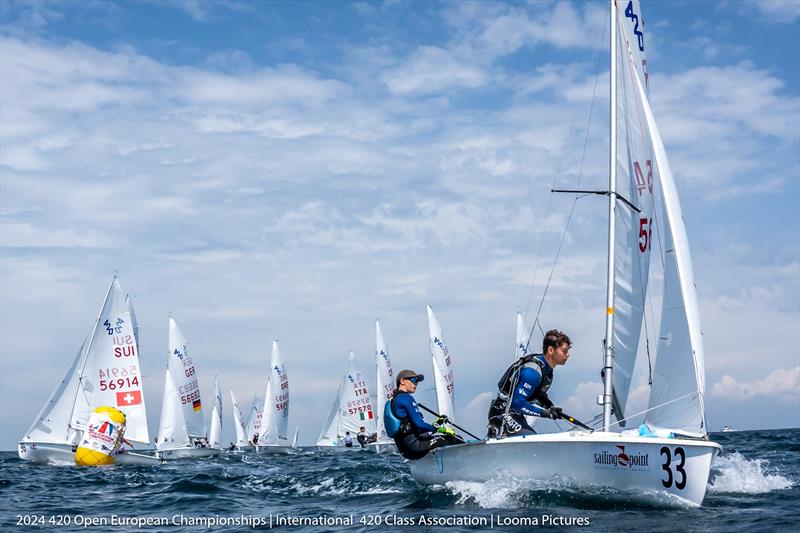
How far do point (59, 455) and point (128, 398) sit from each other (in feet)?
11.8

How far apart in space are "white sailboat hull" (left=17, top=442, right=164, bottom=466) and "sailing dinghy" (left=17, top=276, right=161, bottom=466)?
0.04 metres

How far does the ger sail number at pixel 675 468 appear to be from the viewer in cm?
874

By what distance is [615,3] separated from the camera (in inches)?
468

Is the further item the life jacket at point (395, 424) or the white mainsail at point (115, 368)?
the white mainsail at point (115, 368)

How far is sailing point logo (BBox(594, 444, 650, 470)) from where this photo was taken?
29.3ft

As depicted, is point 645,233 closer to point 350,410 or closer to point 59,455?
point 59,455

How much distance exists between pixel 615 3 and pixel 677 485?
6.95 metres

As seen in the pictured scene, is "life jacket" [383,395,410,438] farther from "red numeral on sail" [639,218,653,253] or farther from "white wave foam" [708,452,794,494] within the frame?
"white wave foam" [708,452,794,494]

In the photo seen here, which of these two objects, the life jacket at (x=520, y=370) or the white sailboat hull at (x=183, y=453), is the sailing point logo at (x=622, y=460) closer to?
the life jacket at (x=520, y=370)

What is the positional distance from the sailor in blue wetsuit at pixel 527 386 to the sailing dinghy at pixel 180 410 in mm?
24837

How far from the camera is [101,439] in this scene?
22938 mm

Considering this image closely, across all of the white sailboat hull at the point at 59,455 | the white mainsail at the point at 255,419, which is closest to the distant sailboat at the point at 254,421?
the white mainsail at the point at 255,419

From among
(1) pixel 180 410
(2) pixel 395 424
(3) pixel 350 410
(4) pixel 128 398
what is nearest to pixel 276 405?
(3) pixel 350 410

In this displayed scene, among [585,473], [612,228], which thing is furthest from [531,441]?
[612,228]
